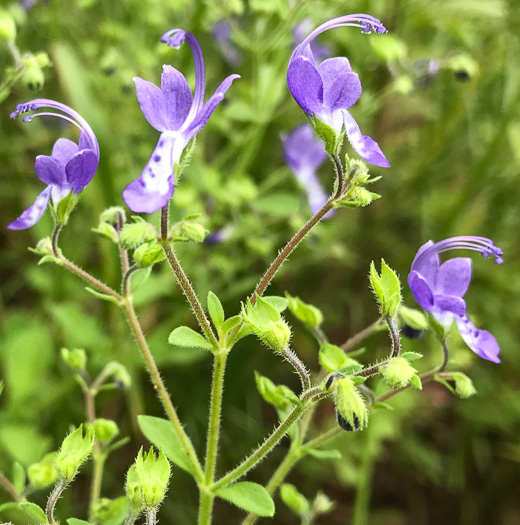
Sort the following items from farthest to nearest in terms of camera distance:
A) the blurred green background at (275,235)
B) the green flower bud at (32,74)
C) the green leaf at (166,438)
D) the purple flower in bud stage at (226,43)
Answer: the purple flower in bud stage at (226,43) → the blurred green background at (275,235) → the green flower bud at (32,74) → the green leaf at (166,438)

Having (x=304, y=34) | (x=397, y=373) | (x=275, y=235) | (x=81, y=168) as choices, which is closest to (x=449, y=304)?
(x=397, y=373)

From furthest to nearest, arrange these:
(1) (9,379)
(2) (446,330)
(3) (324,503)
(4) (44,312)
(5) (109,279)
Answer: (4) (44,312) < (5) (109,279) < (1) (9,379) < (3) (324,503) < (2) (446,330)

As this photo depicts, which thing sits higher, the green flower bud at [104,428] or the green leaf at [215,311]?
the green leaf at [215,311]

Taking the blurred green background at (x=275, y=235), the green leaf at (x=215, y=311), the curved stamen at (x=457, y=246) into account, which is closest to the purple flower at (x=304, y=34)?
the blurred green background at (x=275, y=235)

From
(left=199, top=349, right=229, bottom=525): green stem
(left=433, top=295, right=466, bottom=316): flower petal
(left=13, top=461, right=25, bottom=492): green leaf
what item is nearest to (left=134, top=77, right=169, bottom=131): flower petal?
(left=199, top=349, right=229, bottom=525): green stem

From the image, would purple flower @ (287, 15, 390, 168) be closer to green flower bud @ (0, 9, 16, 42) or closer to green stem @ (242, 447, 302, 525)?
green stem @ (242, 447, 302, 525)

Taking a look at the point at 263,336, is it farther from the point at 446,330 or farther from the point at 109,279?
the point at 109,279

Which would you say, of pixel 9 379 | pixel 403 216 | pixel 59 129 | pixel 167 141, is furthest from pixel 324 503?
pixel 59 129

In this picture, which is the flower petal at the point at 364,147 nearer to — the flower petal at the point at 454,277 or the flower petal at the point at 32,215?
the flower petal at the point at 454,277
